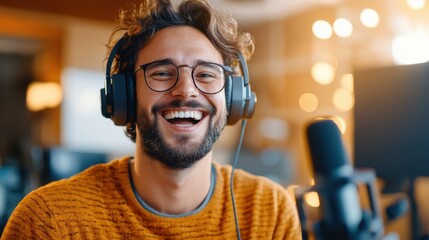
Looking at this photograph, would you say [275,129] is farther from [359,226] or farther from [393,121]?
[359,226]

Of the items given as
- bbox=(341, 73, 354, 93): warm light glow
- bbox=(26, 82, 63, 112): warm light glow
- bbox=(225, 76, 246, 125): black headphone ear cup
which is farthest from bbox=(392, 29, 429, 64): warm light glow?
bbox=(26, 82, 63, 112): warm light glow

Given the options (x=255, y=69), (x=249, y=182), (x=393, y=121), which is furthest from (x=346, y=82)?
(x=249, y=182)

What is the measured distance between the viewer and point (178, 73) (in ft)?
3.90

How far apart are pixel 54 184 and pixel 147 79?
314 millimetres

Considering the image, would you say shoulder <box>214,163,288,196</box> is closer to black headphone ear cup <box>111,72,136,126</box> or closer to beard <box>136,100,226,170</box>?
beard <box>136,100,226,170</box>

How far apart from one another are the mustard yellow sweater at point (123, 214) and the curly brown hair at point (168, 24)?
19 cm

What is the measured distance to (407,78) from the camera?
1618mm

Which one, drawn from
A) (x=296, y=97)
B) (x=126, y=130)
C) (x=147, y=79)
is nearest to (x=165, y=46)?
(x=147, y=79)

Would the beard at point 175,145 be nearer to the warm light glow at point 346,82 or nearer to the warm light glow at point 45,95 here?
the warm light glow at point 346,82

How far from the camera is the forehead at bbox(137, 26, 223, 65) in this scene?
122 cm

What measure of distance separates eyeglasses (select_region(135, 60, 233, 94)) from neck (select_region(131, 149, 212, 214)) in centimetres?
17

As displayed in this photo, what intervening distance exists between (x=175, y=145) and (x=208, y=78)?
17 cm

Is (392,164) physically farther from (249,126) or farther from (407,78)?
(249,126)

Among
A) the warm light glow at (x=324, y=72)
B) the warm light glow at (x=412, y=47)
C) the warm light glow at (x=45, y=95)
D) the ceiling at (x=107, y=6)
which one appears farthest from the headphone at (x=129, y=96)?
the warm light glow at (x=45, y=95)
